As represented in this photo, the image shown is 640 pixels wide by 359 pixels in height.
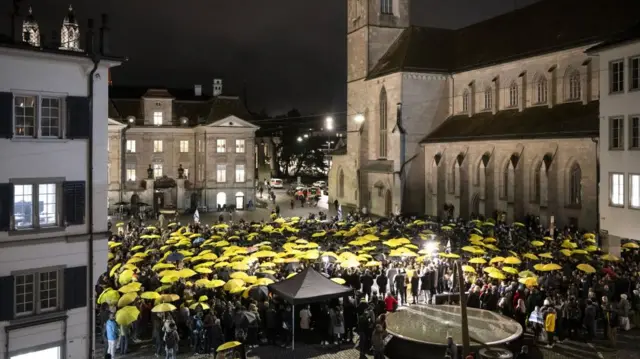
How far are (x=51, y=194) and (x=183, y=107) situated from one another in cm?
4732

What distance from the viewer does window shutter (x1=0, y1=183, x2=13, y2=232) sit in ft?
52.4

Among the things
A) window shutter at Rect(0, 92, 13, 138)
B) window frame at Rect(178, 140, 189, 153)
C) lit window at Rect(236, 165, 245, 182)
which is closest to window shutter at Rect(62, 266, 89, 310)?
window shutter at Rect(0, 92, 13, 138)

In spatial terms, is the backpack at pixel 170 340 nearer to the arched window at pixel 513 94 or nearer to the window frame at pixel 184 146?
the arched window at pixel 513 94

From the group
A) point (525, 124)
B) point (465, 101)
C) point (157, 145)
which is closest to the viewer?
point (525, 124)

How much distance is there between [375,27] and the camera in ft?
186

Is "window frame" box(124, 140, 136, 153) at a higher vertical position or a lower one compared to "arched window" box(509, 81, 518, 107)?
lower

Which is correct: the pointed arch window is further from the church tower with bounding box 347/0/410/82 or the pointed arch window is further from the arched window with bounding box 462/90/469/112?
the church tower with bounding box 347/0/410/82

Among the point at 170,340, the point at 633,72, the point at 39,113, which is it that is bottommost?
the point at 170,340

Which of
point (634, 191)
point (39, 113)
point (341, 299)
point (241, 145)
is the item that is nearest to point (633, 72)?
point (634, 191)

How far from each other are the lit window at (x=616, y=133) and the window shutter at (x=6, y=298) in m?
24.0

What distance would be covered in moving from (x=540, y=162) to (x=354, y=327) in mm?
24901

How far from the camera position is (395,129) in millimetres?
51906

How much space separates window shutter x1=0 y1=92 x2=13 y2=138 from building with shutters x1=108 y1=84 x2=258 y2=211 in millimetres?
43021

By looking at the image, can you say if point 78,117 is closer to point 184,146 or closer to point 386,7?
point 386,7
